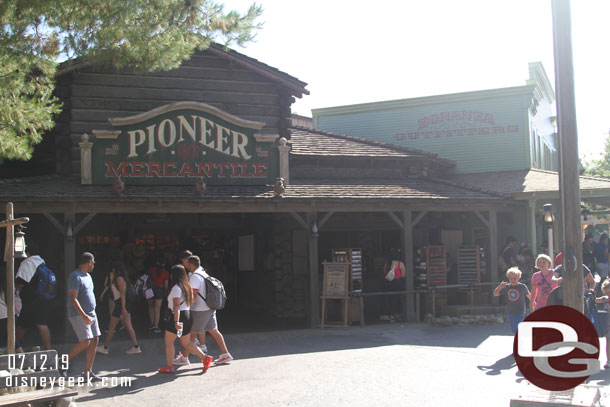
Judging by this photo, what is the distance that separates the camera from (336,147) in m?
15.9

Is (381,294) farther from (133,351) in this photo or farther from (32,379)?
(32,379)

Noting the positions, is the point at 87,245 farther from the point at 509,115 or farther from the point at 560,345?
the point at 509,115

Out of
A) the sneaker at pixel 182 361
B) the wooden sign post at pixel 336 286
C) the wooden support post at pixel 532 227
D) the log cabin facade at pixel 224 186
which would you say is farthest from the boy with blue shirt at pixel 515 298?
the wooden support post at pixel 532 227

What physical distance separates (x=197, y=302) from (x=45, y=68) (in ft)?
13.7

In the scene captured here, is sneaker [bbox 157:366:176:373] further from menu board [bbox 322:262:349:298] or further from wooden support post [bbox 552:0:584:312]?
wooden support post [bbox 552:0:584:312]

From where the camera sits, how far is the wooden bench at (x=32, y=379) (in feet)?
21.3

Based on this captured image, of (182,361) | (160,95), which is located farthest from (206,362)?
(160,95)

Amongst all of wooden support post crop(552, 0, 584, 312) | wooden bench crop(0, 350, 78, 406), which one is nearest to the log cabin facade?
wooden bench crop(0, 350, 78, 406)

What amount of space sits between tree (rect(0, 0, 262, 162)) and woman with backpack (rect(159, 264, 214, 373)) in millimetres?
3218

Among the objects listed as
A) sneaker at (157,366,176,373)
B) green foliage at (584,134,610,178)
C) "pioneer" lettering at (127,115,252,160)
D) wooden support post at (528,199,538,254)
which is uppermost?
green foliage at (584,134,610,178)

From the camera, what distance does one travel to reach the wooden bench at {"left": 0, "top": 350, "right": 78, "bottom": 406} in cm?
648

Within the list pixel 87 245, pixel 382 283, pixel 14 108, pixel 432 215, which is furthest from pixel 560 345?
pixel 87 245

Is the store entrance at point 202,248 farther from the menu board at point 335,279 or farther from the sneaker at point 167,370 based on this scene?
the sneaker at point 167,370
